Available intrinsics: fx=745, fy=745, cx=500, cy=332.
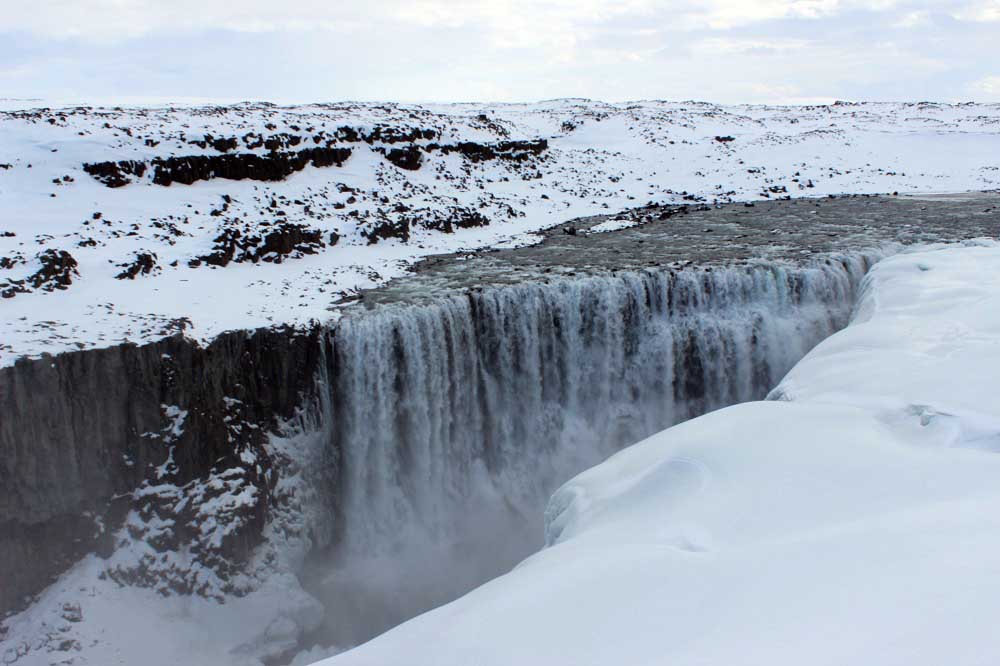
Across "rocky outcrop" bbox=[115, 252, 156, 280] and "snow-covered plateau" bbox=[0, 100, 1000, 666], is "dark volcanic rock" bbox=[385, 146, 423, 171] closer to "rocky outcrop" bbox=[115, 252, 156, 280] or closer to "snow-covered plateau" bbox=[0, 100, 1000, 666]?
"snow-covered plateau" bbox=[0, 100, 1000, 666]

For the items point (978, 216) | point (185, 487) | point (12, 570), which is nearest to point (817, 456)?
point (185, 487)

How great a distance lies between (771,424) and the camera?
7039 millimetres

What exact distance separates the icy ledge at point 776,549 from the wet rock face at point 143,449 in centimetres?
801

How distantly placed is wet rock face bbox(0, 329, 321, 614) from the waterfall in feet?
4.66

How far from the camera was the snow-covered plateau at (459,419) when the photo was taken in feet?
15.1

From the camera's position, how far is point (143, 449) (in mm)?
12430

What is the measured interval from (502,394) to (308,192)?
10.6m

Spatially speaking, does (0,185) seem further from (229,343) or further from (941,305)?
(941,305)

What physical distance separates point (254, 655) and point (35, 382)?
567cm

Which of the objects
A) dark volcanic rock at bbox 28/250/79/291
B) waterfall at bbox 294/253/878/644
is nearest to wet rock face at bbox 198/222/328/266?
dark volcanic rock at bbox 28/250/79/291

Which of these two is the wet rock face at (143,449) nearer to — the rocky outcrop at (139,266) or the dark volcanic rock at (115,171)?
the rocky outcrop at (139,266)

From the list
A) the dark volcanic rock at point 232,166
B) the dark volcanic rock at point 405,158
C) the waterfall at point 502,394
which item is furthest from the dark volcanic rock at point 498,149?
the waterfall at point 502,394

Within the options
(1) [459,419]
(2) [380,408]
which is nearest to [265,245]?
(2) [380,408]

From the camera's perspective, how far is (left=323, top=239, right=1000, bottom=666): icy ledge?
3871 millimetres
